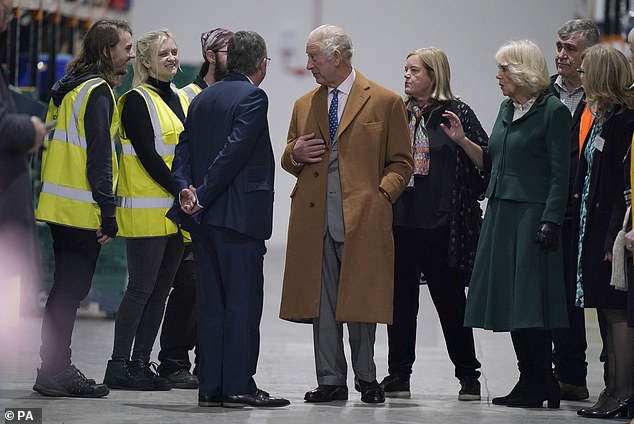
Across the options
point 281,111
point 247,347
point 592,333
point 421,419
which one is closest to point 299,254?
point 247,347

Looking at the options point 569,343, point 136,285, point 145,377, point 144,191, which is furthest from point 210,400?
point 569,343

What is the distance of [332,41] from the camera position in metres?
4.91

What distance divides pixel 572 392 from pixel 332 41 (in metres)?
1.79

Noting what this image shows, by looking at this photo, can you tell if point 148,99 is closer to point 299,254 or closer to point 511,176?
point 299,254

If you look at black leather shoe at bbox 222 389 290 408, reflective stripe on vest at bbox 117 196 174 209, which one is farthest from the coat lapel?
black leather shoe at bbox 222 389 290 408

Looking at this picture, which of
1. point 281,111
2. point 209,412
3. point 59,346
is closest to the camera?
point 209,412

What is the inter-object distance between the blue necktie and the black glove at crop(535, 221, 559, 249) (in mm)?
893

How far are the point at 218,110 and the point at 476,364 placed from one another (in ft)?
5.12

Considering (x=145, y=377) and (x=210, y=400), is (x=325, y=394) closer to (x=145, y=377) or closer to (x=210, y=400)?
(x=210, y=400)

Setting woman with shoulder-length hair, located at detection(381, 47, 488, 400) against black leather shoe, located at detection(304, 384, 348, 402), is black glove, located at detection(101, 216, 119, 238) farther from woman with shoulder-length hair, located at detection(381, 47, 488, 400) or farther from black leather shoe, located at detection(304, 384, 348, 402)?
woman with shoulder-length hair, located at detection(381, 47, 488, 400)

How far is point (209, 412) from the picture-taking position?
4.48 metres

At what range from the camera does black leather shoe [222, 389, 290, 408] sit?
4.61m

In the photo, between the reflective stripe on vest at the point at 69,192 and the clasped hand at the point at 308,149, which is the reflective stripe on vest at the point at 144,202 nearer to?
the reflective stripe on vest at the point at 69,192

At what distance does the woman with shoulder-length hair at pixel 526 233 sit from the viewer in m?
4.84
